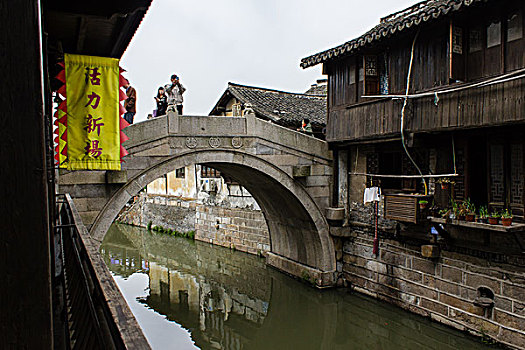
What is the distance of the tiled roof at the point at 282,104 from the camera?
1240cm

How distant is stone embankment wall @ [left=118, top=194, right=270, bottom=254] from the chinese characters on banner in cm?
868

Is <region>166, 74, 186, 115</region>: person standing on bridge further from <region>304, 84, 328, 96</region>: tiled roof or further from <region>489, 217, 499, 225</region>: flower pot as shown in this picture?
<region>304, 84, 328, 96</region>: tiled roof

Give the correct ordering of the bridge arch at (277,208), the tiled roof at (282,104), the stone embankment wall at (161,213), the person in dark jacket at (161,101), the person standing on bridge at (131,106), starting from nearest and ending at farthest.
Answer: the bridge arch at (277,208), the person standing on bridge at (131,106), the person in dark jacket at (161,101), the tiled roof at (282,104), the stone embankment wall at (161,213)

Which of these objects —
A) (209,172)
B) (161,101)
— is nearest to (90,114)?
(161,101)

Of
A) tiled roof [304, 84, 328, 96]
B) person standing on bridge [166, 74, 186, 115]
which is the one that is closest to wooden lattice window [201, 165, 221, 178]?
tiled roof [304, 84, 328, 96]

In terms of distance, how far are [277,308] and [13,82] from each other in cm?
910

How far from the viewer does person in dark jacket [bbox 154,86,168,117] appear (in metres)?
9.57

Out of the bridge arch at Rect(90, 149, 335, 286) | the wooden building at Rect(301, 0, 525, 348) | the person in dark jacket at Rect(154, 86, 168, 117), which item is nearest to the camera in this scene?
the wooden building at Rect(301, 0, 525, 348)

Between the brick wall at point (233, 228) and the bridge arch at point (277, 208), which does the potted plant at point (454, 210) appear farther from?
the brick wall at point (233, 228)

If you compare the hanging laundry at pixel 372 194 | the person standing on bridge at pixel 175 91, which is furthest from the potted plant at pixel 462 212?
the person standing on bridge at pixel 175 91

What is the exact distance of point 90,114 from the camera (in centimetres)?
443

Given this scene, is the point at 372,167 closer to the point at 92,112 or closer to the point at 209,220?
the point at 92,112

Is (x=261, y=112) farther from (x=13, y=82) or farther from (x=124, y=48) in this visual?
(x=13, y=82)

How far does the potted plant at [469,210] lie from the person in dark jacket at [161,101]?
642 centimetres
